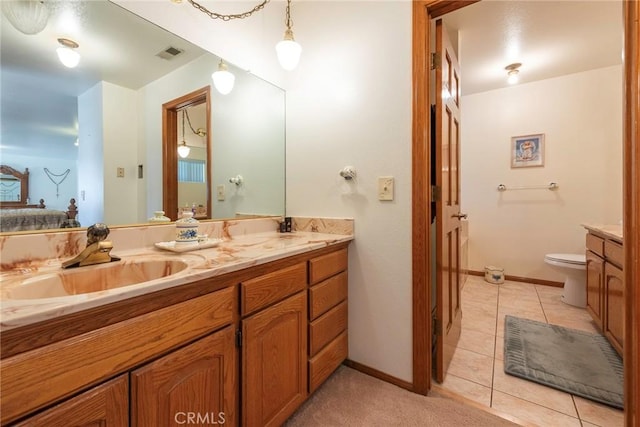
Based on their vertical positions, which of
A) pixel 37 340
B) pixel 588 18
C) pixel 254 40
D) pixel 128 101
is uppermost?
pixel 588 18

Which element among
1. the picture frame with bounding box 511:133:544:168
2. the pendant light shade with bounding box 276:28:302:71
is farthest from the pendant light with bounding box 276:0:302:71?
the picture frame with bounding box 511:133:544:168

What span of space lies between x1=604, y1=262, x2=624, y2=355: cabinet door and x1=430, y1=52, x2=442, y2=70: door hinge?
1.55 metres


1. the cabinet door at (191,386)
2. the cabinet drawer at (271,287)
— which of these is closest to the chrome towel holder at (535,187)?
the cabinet drawer at (271,287)

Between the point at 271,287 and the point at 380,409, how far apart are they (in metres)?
0.85

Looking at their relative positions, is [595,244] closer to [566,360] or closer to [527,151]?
[566,360]

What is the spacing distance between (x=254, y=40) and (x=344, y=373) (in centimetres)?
210

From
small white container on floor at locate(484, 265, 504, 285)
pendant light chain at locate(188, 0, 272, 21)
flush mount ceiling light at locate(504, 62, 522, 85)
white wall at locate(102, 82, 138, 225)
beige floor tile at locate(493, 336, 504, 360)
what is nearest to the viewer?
white wall at locate(102, 82, 138, 225)

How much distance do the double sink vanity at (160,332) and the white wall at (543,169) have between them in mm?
2918

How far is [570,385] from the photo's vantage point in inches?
57.7

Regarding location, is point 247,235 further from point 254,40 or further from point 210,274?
point 254,40

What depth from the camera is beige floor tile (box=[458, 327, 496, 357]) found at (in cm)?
183

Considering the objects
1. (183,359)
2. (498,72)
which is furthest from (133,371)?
(498,72)

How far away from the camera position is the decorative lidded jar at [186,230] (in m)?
1.19

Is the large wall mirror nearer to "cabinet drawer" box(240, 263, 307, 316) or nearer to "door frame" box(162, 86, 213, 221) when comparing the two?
"door frame" box(162, 86, 213, 221)
